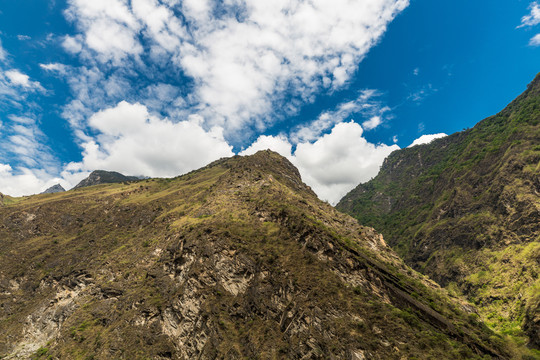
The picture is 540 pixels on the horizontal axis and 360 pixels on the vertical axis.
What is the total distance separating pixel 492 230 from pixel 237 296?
9202 centimetres

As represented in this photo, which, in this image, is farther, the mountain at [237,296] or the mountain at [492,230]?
the mountain at [492,230]

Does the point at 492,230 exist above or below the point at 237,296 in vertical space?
above

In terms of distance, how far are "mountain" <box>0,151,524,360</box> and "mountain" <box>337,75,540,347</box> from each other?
1656 centimetres

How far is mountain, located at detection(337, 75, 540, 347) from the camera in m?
63.4

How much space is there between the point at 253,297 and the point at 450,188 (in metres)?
128

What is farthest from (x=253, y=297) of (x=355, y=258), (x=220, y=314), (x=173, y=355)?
(x=355, y=258)

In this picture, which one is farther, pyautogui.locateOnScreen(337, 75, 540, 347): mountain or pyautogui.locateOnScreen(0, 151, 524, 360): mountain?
pyautogui.locateOnScreen(337, 75, 540, 347): mountain

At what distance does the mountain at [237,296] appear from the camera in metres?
39.3

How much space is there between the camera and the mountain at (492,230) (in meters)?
63.4

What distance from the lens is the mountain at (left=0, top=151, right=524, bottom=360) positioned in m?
39.3

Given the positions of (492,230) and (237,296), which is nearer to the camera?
(237,296)

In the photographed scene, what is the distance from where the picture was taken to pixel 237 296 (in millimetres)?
52094

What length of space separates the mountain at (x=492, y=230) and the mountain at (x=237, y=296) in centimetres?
1656

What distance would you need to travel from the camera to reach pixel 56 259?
288ft
